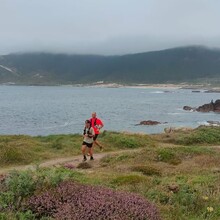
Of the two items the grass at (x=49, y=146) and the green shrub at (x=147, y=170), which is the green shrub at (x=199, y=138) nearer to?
the grass at (x=49, y=146)

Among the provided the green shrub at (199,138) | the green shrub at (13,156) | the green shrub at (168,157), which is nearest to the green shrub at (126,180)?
the green shrub at (168,157)

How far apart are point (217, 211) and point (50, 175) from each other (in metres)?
3.53

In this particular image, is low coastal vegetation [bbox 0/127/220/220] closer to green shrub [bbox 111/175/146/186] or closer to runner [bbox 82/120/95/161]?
green shrub [bbox 111/175/146/186]

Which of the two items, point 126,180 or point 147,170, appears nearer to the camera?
point 126,180

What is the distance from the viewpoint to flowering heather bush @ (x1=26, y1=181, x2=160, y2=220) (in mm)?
7426

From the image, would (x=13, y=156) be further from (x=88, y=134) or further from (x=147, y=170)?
(x=147, y=170)

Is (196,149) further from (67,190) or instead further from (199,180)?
(67,190)

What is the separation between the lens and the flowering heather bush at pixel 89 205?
7.43 m

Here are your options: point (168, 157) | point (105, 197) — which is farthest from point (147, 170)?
point (105, 197)

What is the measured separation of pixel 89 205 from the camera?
775 cm

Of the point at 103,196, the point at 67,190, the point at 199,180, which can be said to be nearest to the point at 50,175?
the point at 67,190

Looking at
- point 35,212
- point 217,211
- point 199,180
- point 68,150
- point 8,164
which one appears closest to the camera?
point 35,212

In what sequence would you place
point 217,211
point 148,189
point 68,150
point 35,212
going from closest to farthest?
point 35,212 < point 217,211 < point 148,189 < point 68,150

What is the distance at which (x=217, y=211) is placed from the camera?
8961 millimetres
